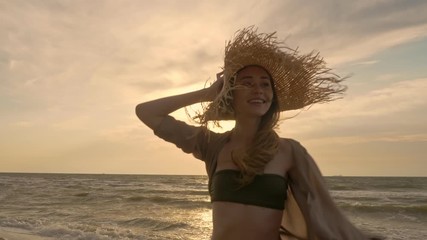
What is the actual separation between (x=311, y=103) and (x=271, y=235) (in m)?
0.81

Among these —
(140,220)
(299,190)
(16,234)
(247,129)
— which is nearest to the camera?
(299,190)

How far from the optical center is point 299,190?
260 centimetres

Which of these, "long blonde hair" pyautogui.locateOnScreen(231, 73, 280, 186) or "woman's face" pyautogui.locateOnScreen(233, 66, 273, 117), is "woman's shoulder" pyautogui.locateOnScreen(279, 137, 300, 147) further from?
"woman's face" pyautogui.locateOnScreen(233, 66, 273, 117)

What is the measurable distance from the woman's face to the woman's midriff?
1.76 ft

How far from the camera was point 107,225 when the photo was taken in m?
14.4

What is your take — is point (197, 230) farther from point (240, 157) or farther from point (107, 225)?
point (240, 157)

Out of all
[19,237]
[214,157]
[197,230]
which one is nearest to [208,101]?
[214,157]

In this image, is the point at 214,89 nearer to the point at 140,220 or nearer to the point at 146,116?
the point at 146,116

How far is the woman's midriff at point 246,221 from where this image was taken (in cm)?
264

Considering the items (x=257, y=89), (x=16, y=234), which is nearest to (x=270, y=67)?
(x=257, y=89)

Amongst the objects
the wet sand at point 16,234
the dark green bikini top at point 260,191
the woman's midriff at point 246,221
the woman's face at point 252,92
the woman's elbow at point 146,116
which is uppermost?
the woman's face at point 252,92

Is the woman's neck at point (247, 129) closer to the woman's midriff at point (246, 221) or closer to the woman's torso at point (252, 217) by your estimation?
the woman's torso at point (252, 217)

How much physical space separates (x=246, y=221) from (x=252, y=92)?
72cm

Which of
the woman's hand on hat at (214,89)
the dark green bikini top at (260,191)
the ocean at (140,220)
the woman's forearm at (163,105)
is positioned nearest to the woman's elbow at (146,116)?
the woman's forearm at (163,105)
